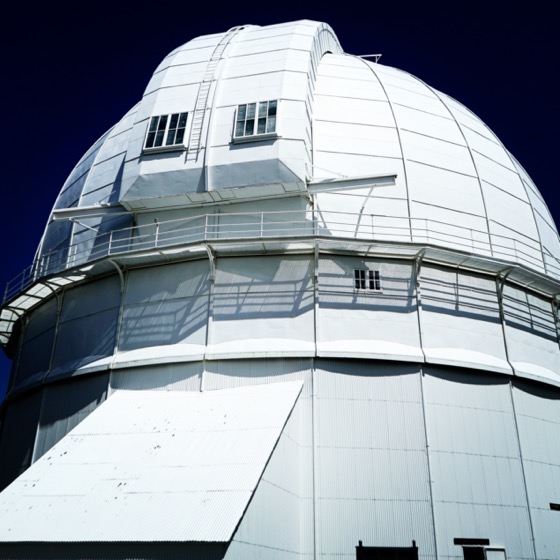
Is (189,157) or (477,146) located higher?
(477,146)

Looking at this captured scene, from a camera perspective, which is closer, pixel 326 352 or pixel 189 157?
pixel 326 352

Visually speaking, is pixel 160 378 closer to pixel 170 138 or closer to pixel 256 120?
pixel 170 138

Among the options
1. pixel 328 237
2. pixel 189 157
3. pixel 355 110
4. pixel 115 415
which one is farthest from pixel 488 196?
pixel 115 415

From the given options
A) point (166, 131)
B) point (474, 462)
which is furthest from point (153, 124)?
point (474, 462)

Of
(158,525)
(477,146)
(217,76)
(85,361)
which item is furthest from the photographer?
(477,146)

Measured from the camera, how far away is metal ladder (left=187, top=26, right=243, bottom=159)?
19.7 m

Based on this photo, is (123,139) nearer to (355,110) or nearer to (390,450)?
(355,110)

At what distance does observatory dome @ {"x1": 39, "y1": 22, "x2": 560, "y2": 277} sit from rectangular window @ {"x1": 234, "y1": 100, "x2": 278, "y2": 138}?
11 centimetres

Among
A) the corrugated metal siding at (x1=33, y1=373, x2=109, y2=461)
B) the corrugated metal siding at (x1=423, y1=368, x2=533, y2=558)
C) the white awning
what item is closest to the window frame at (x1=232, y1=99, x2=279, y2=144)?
the white awning

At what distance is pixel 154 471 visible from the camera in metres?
13.7

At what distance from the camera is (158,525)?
11.9m

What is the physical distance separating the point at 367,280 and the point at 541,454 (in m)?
6.99

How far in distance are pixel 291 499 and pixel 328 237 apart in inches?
281

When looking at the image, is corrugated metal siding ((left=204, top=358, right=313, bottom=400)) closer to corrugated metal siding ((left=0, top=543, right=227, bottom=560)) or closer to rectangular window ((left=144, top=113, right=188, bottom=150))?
corrugated metal siding ((left=0, top=543, right=227, bottom=560))
